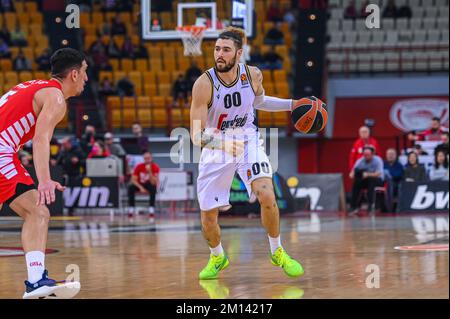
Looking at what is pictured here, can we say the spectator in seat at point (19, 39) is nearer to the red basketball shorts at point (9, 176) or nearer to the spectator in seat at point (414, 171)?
the spectator in seat at point (414, 171)

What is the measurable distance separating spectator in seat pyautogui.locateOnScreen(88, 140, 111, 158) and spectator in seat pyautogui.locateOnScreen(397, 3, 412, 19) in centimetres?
1231

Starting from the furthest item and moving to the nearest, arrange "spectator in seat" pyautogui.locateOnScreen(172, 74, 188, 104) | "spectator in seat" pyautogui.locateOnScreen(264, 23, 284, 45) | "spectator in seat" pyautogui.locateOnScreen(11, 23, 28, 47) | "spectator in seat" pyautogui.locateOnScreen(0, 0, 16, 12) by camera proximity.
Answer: "spectator in seat" pyautogui.locateOnScreen(0, 0, 16, 12) → "spectator in seat" pyautogui.locateOnScreen(11, 23, 28, 47) → "spectator in seat" pyautogui.locateOnScreen(264, 23, 284, 45) → "spectator in seat" pyautogui.locateOnScreen(172, 74, 188, 104)

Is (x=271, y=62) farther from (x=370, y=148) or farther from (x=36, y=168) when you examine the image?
(x=36, y=168)

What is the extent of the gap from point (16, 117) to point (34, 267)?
1125mm

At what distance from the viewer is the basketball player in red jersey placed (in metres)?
6.75

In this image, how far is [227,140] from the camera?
8164 mm

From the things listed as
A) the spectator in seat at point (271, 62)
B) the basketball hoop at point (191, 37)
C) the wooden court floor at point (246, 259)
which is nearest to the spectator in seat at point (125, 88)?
the spectator in seat at point (271, 62)

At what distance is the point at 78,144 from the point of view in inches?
843

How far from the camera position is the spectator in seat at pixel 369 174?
67.0 ft

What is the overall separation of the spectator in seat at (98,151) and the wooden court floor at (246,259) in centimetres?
407

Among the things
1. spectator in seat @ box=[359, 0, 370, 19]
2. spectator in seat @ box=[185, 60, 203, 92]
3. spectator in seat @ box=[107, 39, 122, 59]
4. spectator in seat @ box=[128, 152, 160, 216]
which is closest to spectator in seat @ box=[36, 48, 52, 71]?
spectator in seat @ box=[107, 39, 122, 59]

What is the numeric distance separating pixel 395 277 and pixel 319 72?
65.9 feet

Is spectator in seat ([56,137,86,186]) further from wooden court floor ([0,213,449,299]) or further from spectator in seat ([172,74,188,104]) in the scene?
spectator in seat ([172,74,188,104])
